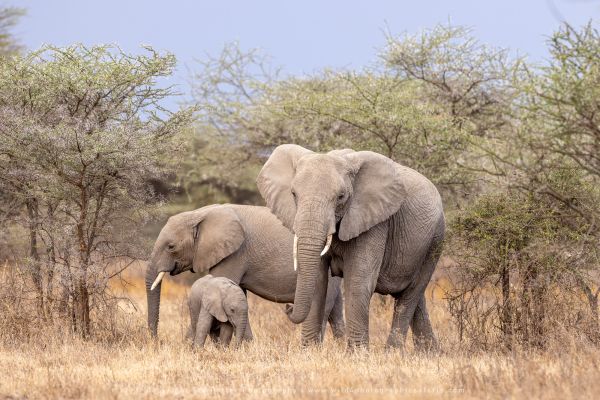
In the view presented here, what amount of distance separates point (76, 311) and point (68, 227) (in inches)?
43.4

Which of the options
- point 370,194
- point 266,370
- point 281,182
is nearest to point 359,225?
point 370,194

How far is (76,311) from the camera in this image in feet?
46.4

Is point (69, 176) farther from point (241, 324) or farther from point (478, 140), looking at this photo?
point (478, 140)

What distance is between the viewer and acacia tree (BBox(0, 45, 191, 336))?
548 inches

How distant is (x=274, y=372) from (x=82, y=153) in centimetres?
436

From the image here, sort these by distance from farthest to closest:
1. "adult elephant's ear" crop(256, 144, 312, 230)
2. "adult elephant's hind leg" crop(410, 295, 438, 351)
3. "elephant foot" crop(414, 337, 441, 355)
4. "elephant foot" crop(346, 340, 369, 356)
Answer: "adult elephant's hind leg" crop(410, 295, 438, 351)
"elephant foot" crop(414, 337, 441, 355)
"adult elephant's ear" crop(256, 144, 312, 230)
"elephant foot" crop(346, 340, 369, 356)

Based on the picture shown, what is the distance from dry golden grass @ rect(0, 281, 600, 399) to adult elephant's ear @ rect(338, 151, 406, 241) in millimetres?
1416

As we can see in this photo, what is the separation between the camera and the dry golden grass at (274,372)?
9.39 metres

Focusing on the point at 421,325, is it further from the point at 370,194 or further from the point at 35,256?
the point at 35,256

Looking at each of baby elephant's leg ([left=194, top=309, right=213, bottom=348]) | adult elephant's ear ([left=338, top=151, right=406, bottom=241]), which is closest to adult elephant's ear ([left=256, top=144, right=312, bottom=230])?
adult elephant's ear ([left=338, top=151, right=406, bottom=241])

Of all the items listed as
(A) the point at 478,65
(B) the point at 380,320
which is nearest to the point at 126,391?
(B) the point at 380,320

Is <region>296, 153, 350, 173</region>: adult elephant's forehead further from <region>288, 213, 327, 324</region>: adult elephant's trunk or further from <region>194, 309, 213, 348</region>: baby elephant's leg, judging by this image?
<region>194, 309, 213, 348</region>: baby elephant's leg

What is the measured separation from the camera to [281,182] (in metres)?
12.5

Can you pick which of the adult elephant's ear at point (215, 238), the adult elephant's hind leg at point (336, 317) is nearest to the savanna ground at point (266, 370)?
the adult elephant's ear at point (215, 238)
